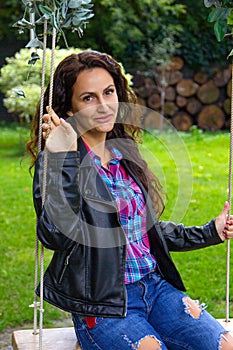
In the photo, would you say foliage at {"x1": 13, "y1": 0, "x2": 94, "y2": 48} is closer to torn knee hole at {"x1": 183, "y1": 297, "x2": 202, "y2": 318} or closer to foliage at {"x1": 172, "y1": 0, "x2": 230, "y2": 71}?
torn knee hole at {"x1": 183, "y1": 297, "x2": 202, "y2": 318}

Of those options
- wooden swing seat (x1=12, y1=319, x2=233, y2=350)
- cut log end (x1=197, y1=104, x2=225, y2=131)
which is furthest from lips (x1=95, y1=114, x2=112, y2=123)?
cut log end (x1=197, y1=104, x2=225, y2=131)

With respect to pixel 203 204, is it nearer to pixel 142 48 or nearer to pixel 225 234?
pixel 225 234

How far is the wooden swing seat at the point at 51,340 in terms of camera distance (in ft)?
8.17

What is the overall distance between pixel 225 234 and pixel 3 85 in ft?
24.9

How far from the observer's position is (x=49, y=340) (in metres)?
2.57

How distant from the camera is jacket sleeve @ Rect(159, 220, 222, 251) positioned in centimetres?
264

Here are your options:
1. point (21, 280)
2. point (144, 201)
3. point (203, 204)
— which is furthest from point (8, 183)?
point (144, 201)

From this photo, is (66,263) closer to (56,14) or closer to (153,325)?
(153,325)

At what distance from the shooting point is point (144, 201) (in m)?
2.56

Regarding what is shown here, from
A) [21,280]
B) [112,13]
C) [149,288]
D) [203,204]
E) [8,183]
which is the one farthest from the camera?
[112,13]

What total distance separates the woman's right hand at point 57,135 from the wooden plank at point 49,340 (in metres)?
0.76

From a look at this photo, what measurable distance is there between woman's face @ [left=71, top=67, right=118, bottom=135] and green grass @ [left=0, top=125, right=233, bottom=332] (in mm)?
355

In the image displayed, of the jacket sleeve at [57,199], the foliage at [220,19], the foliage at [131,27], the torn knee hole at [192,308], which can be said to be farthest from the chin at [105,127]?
the foliage at [131,27]

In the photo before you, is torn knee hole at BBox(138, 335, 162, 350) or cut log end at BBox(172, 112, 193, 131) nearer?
torn knee hole at BBox(138, 335, 162, 350)
